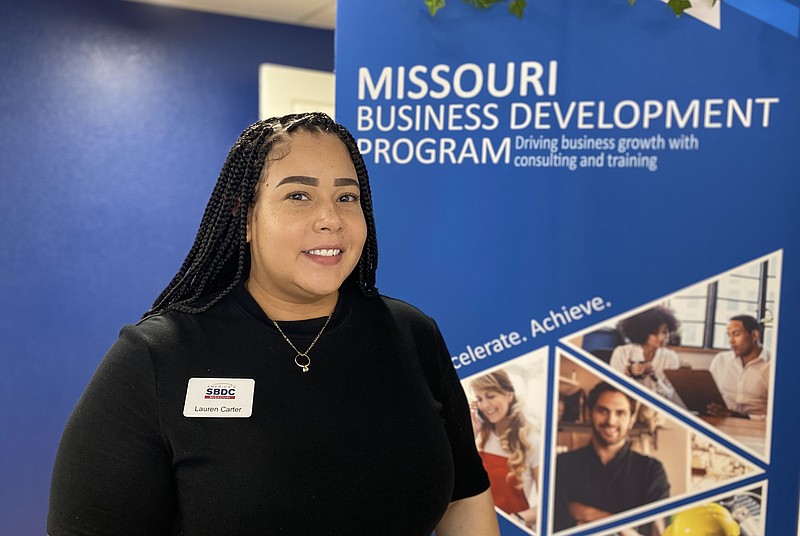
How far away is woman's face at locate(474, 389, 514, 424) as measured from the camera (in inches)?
72.5

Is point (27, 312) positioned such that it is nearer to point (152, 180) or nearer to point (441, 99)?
point (152, 180)

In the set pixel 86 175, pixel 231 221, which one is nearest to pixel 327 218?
pixel 231 221

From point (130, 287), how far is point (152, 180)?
472mm

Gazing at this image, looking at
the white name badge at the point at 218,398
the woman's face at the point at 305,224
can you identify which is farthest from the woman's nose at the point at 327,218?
the white name badge at the point at 218,398

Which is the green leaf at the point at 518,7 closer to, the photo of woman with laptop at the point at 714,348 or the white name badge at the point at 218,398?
the photo of woman with laptop at the point at 714,348

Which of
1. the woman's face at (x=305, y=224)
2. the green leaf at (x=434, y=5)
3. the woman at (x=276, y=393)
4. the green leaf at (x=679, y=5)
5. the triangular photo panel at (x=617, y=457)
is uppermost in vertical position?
the green leaf at (x=434, y=5)

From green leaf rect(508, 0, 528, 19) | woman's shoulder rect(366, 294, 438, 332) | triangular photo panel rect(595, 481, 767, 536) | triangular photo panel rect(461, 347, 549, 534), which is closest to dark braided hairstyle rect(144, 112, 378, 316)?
woman's shoulder rect(366, 294, 438, 332)

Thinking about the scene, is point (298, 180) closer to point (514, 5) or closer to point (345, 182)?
point (345, 182)

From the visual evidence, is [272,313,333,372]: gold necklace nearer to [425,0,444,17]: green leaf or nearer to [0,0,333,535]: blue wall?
[425,0,444,17]: green leaf

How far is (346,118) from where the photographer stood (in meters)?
1.87

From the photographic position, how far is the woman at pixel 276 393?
1.18m

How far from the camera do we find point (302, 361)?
1.29 m

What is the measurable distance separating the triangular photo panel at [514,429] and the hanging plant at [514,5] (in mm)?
744

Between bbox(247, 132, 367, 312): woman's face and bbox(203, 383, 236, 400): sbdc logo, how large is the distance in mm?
179
